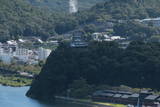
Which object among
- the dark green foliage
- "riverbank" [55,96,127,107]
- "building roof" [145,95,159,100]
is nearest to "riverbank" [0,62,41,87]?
"riverbank" [55,96,127,107]

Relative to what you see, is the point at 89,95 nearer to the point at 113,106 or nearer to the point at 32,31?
the point at 113,106

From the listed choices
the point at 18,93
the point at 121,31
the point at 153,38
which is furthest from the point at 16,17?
the point at 18,93

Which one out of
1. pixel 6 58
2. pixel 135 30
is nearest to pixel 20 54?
pixel 6 58

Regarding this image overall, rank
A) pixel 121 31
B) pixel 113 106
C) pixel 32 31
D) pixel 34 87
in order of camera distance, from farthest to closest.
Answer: pixel 32 31
pixel 121 31
pixel 34 87
pixel 113 106

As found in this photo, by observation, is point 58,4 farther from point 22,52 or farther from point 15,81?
point 15,81

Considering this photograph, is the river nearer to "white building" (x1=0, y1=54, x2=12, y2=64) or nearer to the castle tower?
"white building" (x1=0, y1=54, x2=12, y2=64)

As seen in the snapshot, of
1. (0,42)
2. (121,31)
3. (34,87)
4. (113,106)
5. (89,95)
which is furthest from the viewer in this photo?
(0,42)

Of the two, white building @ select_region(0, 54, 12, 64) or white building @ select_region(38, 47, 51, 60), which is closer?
white building @ select_region(0, 54, 12, 64)
